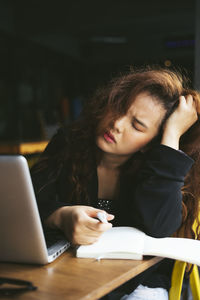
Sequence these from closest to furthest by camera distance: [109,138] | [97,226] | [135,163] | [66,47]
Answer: [97,226] < [109,138] < [135,163] < [66,47]

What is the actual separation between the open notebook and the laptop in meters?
0.11

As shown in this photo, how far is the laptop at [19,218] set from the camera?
0.81 m

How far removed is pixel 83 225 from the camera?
98cm

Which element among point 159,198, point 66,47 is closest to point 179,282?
point 159,198

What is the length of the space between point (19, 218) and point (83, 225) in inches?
7.7

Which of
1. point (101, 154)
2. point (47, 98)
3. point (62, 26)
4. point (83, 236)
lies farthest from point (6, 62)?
point (83, 236)

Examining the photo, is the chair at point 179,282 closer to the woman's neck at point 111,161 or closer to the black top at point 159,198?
the black top at point 159,198

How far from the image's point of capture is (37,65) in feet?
32.5

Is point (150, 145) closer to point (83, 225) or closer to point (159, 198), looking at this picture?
point (159, 198)

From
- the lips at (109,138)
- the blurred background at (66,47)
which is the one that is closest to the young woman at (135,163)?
the lips at (109,138)

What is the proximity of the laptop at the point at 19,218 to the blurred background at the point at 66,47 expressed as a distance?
405cm

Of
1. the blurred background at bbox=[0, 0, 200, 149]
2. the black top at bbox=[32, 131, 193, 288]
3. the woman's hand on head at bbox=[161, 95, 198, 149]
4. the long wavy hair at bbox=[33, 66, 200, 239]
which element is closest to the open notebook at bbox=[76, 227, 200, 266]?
the black top at bbox=[32, 131, 193, 288]

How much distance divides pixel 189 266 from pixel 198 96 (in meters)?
0.60

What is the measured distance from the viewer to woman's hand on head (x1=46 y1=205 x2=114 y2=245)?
0.97 metres
